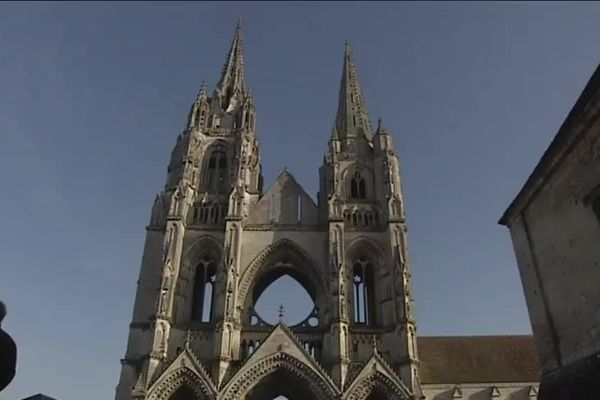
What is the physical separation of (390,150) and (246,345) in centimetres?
1371

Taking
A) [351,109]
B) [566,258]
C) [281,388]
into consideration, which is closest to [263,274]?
[281,388]

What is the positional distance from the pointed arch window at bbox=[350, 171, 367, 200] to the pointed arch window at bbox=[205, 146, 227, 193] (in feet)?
24.2

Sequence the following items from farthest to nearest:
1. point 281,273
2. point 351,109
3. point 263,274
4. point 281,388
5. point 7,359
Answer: point 351,109, point 281,273, point 263,274, point 281,388, point 7,359

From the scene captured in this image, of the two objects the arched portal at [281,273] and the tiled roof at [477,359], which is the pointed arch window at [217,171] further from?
the tiled roof at [477,359]

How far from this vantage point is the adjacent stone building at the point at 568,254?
7.14 m


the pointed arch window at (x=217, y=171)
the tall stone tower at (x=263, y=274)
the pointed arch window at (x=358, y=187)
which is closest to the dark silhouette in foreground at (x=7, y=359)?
the tall stone tower at (x=263, y=274)

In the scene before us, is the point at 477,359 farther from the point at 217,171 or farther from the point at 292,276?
the point at 217,171

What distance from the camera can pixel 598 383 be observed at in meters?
6.55

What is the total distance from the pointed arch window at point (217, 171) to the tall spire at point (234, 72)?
5.77 metres

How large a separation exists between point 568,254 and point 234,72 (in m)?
30.3

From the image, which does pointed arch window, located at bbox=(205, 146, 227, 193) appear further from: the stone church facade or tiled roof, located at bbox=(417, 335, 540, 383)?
tiled roof, located at bbox=(417, 335, 540, 383)

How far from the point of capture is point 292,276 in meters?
25.4

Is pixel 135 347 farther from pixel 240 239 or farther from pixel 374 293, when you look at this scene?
pixel 374 293

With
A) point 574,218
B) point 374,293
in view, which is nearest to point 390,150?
point 374,293
